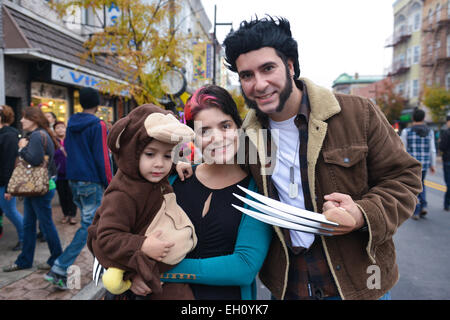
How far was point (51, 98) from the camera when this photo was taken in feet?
31.2

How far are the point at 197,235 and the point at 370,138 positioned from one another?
100cm

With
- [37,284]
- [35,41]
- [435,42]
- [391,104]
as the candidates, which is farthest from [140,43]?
[435,42]

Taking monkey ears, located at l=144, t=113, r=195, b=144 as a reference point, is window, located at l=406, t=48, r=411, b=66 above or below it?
above

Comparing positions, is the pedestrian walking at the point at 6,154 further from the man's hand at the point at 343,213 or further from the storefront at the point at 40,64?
the man's hand at the point at 343,213

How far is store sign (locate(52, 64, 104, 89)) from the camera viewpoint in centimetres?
823

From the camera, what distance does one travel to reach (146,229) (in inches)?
55.8

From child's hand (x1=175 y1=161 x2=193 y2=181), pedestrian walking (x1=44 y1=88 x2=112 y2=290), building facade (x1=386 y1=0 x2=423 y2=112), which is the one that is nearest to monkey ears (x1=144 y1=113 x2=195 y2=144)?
child's hand (x1=175 y1=161 x2=193 y2=181)

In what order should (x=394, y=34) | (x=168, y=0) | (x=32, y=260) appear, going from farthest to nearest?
(x=394, y=34) < (x=168, y=0) < (x=32, y=260)

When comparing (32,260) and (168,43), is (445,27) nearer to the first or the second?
(168,43)

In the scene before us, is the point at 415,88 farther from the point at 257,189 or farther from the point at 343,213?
the point at 343,213

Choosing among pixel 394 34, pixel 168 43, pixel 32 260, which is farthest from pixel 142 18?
pixel 394 34

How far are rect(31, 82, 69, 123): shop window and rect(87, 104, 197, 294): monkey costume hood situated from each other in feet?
28.1

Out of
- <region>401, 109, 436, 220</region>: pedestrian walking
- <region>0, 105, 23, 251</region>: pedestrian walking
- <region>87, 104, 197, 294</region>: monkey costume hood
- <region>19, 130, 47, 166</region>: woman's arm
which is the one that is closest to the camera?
<region>87, 104, 197, 294</region>: monkey costume hood

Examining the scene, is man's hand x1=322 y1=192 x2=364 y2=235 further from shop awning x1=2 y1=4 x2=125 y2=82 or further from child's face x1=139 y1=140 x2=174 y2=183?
shop awning x1=2 y1=4 x2=125 y2=82
